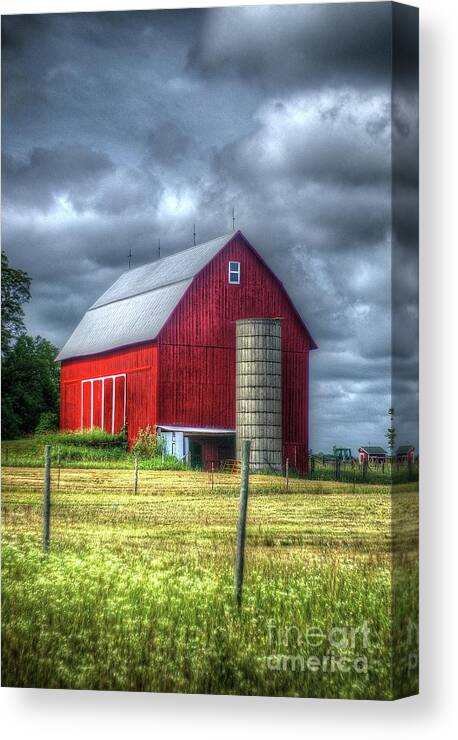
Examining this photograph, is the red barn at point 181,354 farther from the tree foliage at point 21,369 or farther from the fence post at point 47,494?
the fence post at point 47,494

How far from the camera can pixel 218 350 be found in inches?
495

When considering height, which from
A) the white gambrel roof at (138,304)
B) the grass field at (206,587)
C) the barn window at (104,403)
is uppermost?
the white gambrel roof at (138,304)

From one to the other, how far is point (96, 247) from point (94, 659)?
158 inches

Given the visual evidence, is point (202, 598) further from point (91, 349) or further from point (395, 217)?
point (395, 217)

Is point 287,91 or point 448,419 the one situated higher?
point 287,91

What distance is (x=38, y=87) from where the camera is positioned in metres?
12.0

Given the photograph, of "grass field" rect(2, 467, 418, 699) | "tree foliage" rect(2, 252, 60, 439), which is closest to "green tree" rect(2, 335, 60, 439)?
"tree foliage" rect(2, 252, 60, 439)

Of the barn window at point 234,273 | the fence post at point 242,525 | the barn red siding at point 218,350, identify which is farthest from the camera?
the barn window at point 234,273

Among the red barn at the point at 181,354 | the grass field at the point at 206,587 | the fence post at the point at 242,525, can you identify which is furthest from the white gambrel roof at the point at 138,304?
the fence post at the point at 242,525

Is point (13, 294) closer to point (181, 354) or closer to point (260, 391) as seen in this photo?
point (181, 354)

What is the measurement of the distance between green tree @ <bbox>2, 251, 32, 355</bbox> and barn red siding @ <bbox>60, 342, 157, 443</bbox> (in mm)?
682

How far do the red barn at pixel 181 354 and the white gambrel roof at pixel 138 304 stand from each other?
0.03 feet

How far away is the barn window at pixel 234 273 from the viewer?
40.5 feet

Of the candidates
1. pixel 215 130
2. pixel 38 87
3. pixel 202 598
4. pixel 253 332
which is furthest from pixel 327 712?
pixel 38 87
